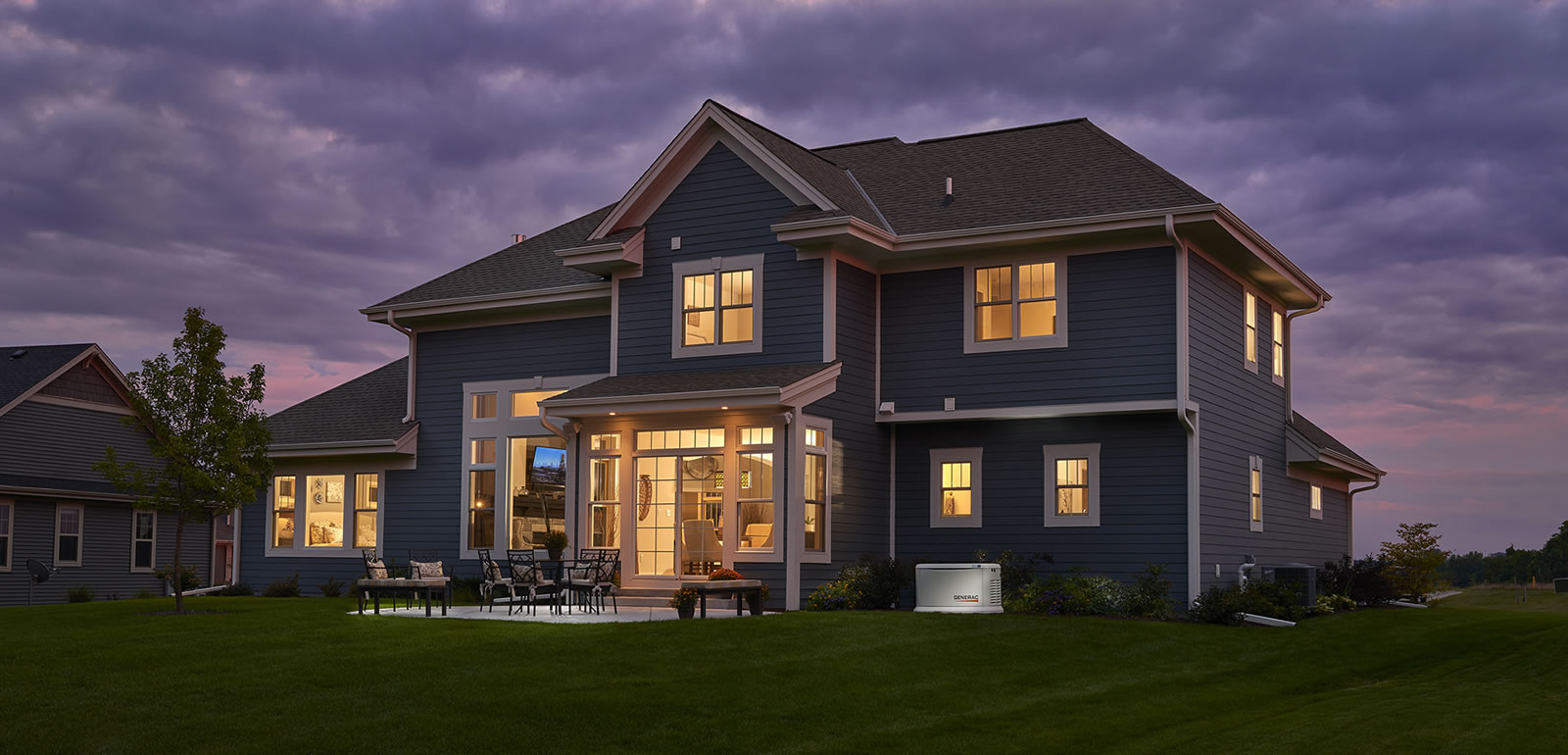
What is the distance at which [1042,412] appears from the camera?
2141 cm

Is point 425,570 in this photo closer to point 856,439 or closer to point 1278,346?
point 856,439

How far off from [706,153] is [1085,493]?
8.14 m

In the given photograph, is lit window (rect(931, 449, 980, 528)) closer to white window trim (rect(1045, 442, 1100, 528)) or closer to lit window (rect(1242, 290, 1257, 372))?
white window trim (rect(1045, 442, 1100, 528))

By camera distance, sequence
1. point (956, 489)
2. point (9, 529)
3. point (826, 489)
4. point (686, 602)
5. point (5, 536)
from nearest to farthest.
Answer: point (686, 602), point (826, 489), point (956, 489), point (5, 536), point (9, 529)

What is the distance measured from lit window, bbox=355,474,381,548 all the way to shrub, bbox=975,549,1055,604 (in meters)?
12.0

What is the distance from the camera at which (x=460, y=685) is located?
1284cm

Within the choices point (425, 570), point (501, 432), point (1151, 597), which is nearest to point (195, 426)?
point (425, 570)

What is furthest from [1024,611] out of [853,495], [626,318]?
[626,318]

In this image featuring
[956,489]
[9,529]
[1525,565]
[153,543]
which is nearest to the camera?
[956,489]

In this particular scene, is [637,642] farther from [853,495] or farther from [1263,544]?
[1263,544]

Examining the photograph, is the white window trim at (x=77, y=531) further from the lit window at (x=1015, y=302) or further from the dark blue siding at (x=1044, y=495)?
the lit window at (x=1015, y=302)

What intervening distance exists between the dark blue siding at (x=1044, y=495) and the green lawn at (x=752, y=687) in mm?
2089

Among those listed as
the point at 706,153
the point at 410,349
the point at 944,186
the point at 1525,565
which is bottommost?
the point at 1525,565

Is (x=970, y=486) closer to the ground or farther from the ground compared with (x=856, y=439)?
closer to the ground
